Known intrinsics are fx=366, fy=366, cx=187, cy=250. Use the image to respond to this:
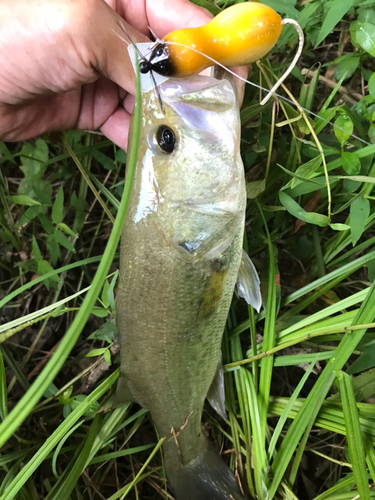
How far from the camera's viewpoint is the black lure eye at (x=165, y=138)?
46.9 inches

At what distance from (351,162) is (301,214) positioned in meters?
0.27

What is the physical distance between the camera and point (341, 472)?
1.79 metres

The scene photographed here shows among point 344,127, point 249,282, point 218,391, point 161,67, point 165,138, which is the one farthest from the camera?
point 218,391

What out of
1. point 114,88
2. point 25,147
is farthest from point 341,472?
point 25,147

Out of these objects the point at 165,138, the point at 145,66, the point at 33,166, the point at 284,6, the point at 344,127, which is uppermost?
the point at 145,66

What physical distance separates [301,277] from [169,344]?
857 millimetres

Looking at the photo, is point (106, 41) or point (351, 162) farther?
point (351, 162)

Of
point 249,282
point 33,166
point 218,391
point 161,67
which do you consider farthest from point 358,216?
point 33,166

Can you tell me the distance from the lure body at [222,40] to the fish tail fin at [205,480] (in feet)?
5.45

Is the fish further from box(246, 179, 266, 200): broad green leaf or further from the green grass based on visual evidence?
box(246, 179, 266, 200): broad green leaf

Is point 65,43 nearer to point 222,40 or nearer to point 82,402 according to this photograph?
point 222,40

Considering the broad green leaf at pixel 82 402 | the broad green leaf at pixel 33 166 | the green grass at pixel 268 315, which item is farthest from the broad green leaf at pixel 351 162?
the broad green leaf at pixel 33 166

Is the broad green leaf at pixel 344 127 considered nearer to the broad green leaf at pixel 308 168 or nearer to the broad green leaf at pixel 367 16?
the broad green leaf at pixel 308 168

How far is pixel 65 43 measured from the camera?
4.19 feet
